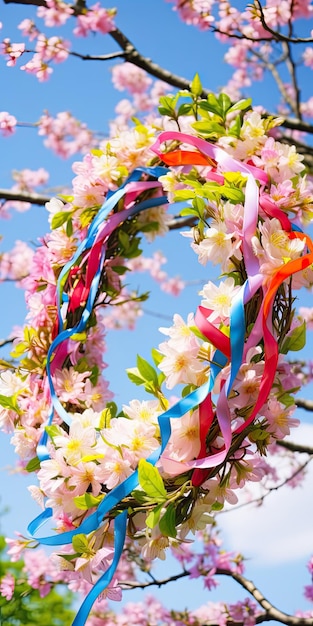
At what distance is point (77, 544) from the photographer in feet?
4.70

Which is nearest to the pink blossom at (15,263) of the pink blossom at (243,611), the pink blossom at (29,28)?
the pink blossom at (29,28)

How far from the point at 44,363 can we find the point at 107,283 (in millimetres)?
407

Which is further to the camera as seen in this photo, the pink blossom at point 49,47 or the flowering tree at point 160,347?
the pink blossom at point 49,47

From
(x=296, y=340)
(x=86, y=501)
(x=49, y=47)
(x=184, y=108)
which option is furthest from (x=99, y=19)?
(x=86, y=501)

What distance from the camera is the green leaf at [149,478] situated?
52.9 inches

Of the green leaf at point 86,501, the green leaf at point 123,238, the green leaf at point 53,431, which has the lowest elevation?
the green leaf at point 86,501

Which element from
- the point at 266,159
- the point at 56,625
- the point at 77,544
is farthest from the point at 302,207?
A: the point at 56,625

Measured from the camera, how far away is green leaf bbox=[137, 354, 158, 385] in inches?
59.9

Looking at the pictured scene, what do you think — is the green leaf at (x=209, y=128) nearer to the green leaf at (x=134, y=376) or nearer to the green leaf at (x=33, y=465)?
the green leaf at (x=134, y=376)

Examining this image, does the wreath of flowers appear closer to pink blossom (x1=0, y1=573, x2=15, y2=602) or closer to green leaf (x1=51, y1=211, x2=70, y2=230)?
green leaf (x1=51, y1=211, x2=70, y2=230)

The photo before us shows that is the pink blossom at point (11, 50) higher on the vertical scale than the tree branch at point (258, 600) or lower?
higher

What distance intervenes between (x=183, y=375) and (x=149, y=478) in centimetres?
25

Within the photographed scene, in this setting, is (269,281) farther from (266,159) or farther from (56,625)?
(56,625)

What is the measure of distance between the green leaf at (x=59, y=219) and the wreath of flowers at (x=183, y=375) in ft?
0.55
